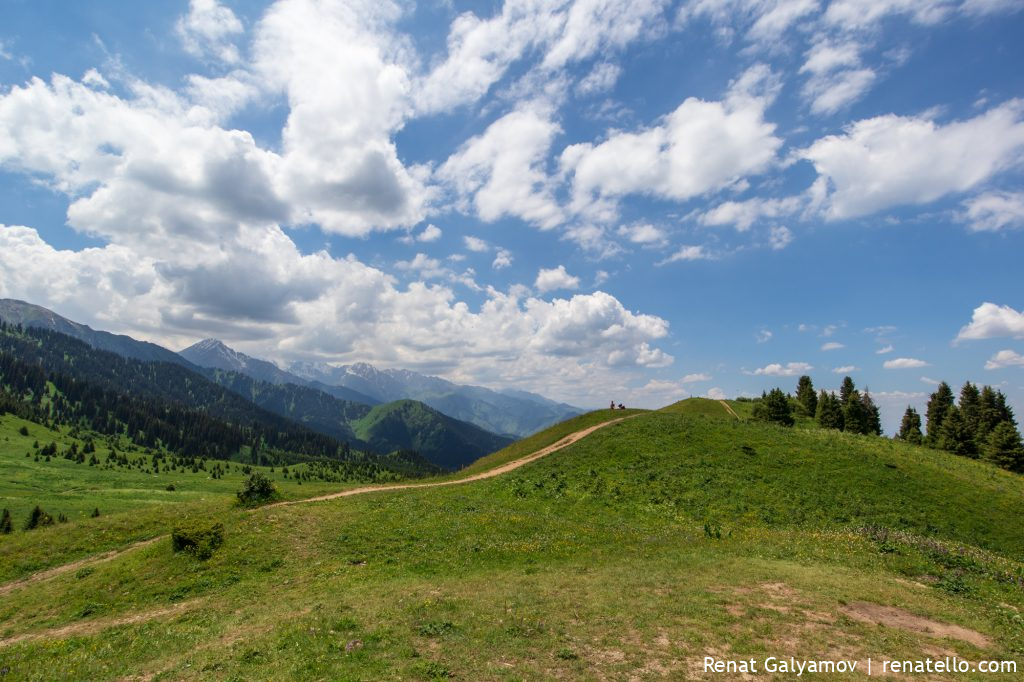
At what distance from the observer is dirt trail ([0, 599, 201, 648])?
19.5 m

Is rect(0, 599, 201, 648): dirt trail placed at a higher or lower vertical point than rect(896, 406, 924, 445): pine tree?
lower

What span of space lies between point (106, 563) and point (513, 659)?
1105 inches

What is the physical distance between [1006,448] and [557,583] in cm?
8777

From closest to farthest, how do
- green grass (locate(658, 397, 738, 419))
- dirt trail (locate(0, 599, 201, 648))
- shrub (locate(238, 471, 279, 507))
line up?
dirt trail (locate(0, 599, 201, 648))
shrub (locate(238, 471, 279, 507))
green grass (locate(658, 397, 738, 419))

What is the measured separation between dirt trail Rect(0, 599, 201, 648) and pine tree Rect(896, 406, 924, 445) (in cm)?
11483

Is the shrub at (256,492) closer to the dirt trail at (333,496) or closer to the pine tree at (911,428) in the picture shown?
the dirt trail at (333,496)

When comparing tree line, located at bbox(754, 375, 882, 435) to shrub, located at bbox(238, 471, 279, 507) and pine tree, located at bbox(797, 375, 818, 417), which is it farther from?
shrub, located at bbox(238, 471, 279, 507)

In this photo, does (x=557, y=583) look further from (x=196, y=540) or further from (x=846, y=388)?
(x=846, y=388)

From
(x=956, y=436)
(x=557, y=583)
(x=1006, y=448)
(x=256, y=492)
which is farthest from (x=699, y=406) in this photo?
(x=256, y=492)

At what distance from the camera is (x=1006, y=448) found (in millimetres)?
68125

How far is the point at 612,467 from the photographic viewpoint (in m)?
47.8

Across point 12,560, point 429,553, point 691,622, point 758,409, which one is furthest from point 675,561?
point 758,409

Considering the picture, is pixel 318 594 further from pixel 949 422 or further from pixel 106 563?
pixel 949 422

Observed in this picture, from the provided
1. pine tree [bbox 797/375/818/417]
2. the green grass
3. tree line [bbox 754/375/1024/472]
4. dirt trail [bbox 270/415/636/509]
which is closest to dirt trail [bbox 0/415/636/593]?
dirt trail [bbox 270/415/636/509]
